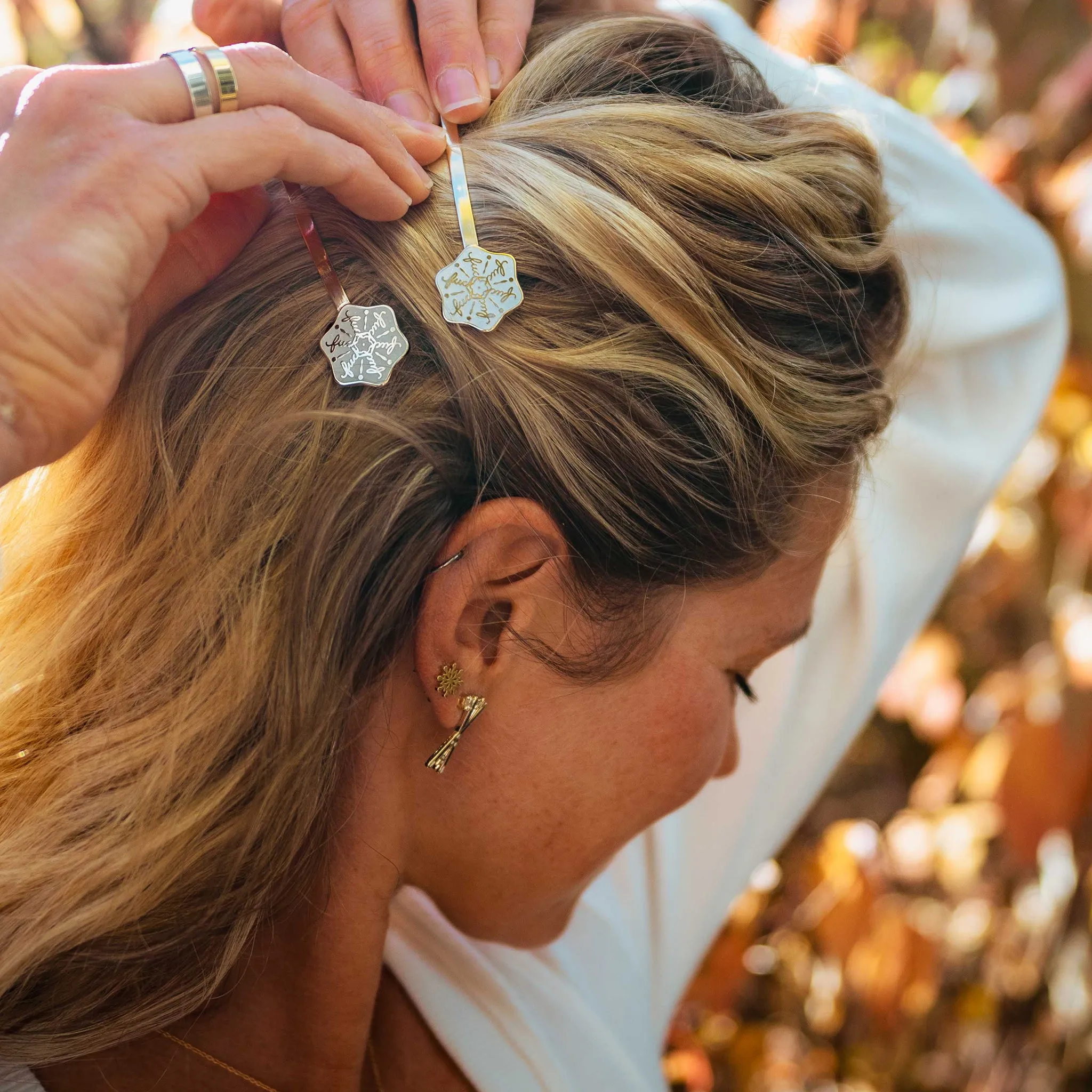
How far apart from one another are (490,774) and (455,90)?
0.60m

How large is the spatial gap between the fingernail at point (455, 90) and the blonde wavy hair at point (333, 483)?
0.03 meters

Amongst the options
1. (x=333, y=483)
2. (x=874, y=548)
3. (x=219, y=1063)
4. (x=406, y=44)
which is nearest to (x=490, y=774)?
(x=333, y=483)

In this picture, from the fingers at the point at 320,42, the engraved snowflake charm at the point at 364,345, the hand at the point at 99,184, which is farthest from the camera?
the fingers at the point at 320,42

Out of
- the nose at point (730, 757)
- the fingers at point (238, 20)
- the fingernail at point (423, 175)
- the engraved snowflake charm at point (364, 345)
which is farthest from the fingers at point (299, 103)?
the nose at point (730, 757)

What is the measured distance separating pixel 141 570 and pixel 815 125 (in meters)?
0.72

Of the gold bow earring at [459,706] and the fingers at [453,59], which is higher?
the fingers at [453,59]

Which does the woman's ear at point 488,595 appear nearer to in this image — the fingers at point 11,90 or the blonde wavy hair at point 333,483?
the blonde wavy hair at point 333,483

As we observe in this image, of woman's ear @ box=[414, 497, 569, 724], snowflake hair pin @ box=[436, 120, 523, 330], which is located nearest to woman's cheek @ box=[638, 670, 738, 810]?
woman's ear @ box=[414, 497, 569, 724]

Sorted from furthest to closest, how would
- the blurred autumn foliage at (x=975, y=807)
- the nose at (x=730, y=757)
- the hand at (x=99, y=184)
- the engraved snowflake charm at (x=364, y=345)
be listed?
1. the blurred autumn foliage at (x=975, y=807)
2. the nose at (x=730, y=757)
3. the engraved snowflake charm at (x=364, y=345)
4. the hand at (x=99, y=184)

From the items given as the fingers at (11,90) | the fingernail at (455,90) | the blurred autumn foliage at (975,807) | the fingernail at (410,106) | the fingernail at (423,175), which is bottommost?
the blurred autumn foliage at (975,807)

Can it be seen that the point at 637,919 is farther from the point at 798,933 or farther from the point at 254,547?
the point at 798,933

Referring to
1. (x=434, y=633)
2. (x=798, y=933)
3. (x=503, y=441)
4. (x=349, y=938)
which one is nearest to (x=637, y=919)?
(x=349, y=938)

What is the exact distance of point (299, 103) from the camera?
716 mm

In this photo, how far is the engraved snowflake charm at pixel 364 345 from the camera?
76cm
